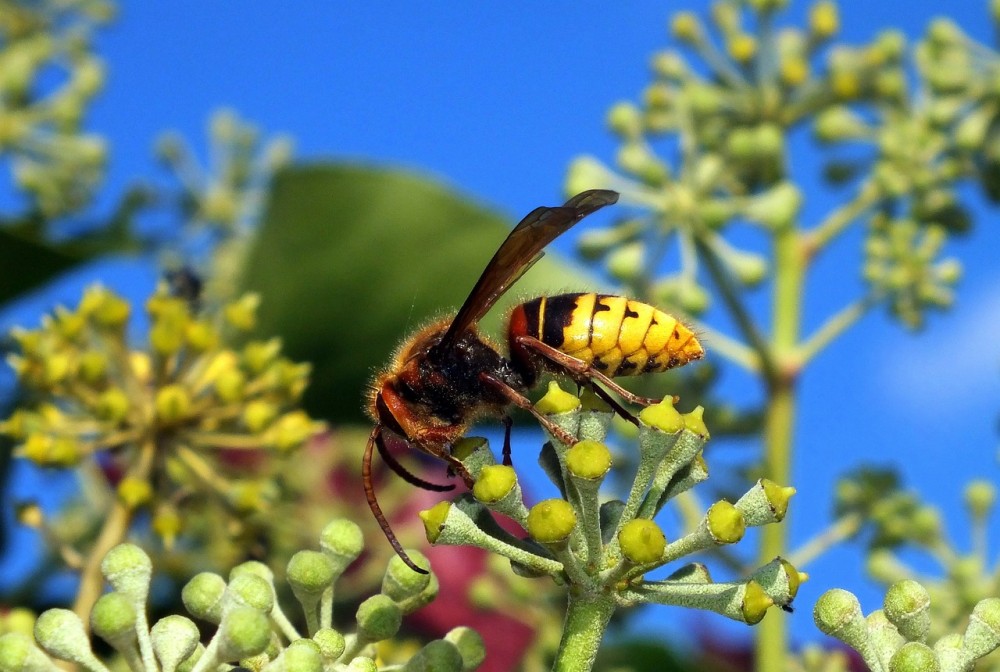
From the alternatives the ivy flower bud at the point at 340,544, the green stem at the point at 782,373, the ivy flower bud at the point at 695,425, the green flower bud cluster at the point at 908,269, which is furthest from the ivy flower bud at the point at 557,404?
the green flower bud cluster at the point at 908,269

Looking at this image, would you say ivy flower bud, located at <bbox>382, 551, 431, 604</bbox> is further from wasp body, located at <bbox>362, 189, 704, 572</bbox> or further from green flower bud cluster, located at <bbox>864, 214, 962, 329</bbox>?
green flower bud cluster, located at <bbox>864, 214, 962, 329</bbox>

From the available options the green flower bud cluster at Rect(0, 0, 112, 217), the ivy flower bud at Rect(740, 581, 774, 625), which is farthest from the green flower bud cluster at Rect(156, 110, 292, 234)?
the ivy flower bud at Rect(740, 581, 774, 625)

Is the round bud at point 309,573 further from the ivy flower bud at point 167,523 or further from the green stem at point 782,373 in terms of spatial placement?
the green stem at point 782,373

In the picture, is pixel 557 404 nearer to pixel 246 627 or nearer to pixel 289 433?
pixel 246 627

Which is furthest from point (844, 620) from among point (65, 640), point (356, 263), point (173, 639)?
point (356, 263)

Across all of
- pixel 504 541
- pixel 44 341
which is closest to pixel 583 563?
pixel 504 541

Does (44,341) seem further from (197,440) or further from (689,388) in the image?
(689,388)
